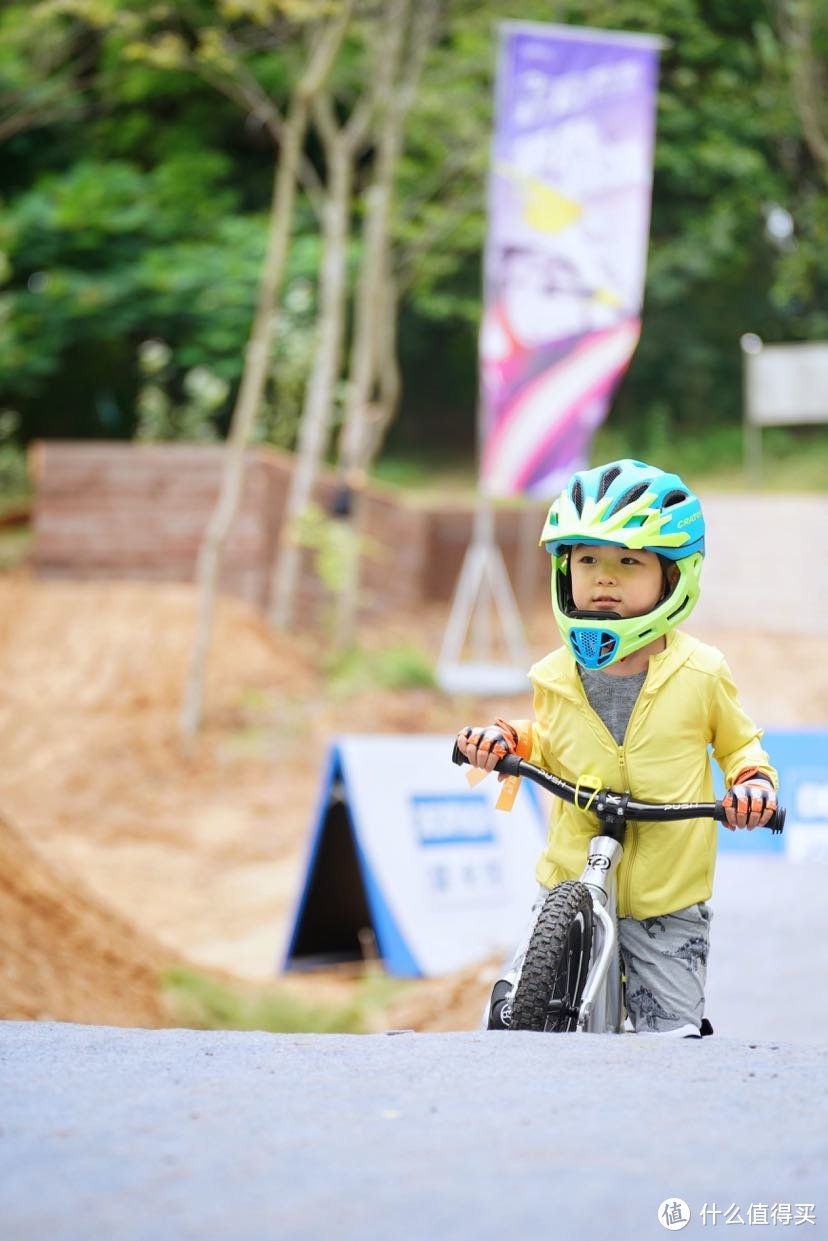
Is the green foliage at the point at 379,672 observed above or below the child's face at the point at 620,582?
below

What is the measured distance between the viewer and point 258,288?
980 inches

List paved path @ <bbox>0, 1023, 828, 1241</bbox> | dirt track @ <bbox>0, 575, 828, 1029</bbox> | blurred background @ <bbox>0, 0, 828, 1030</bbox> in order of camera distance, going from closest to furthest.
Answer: paved path @ <bbox>0, 1023, 828, 1241</bbox> < dirt track @ <bbox>0, 575, 828, 1029</bbox> < blurred background @ <bbox>0, 0, 828, 1030</bbox>

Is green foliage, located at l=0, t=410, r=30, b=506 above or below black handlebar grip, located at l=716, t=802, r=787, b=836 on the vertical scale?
above

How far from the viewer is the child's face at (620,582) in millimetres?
4074

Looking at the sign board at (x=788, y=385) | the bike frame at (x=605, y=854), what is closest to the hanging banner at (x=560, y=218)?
the sign board at (x=788, y=385)

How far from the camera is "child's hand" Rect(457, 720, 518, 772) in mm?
4156

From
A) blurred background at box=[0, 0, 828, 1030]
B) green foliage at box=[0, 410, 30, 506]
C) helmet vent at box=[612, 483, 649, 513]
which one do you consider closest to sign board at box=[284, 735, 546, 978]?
blurred background at box=[0, 0, 828, 1030]

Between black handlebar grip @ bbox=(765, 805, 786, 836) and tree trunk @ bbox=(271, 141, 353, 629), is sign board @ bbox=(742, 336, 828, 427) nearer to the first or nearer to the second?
tree trunk @ bbox=(271, 141, 353, 629)

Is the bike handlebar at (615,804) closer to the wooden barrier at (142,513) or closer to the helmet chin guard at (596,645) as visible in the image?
the helmet chin guard at (596,645)

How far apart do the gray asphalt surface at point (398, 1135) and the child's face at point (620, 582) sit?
103cm

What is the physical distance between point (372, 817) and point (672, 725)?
546cm

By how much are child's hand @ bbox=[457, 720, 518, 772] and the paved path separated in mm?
735

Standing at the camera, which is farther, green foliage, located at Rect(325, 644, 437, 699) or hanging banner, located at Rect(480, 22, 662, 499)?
green foliage, located at Rect(325, 644, 437, 699)

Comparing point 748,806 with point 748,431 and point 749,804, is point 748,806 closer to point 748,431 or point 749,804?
point 749,804
